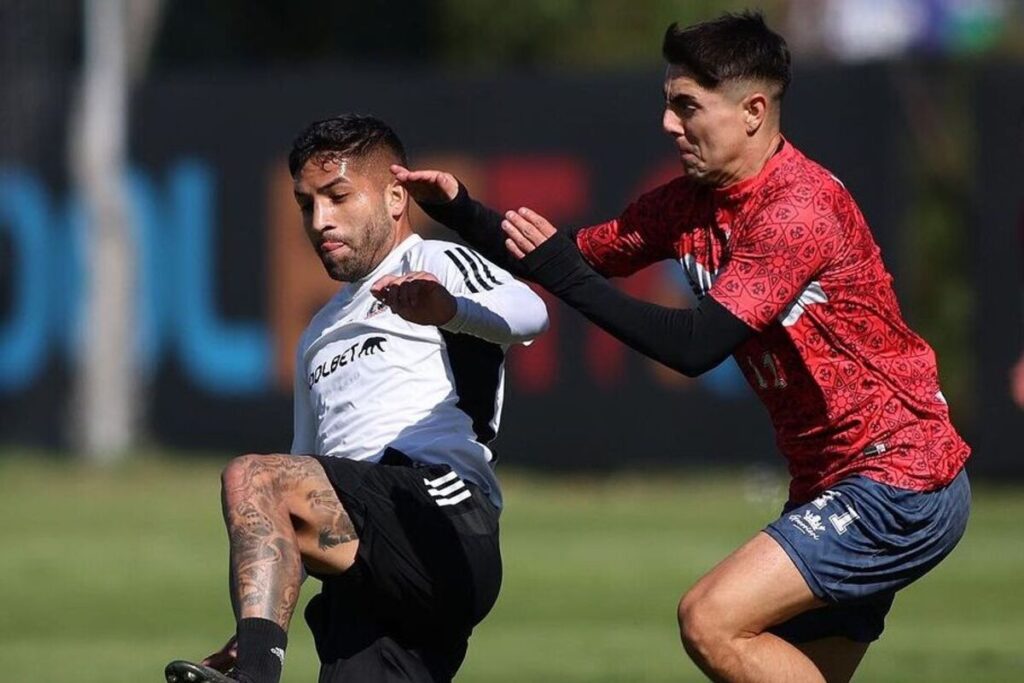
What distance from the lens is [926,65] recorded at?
18516mm

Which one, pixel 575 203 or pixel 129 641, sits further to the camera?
pixel 575 203

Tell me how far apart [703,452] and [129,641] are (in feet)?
25.2

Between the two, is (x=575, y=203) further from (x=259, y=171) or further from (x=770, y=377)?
(x=770, y=377)

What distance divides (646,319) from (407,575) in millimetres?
1077

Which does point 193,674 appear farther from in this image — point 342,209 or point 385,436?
point 342,209

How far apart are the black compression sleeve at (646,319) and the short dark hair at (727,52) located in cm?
72

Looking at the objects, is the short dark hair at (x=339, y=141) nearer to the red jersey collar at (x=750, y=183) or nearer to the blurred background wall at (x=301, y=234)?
the red jersey collar at (x=750, y=183)

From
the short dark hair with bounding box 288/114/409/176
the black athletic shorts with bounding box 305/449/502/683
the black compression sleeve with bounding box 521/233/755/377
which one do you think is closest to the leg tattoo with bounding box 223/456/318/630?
the black athletic shorts with bounding box 305/449/502/683

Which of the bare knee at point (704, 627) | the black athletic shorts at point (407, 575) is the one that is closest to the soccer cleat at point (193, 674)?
the black athletic shorts at point (407, 575)

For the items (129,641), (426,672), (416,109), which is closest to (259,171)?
(416,109)

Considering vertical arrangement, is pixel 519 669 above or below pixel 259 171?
below

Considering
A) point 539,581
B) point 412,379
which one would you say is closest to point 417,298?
point 412,379

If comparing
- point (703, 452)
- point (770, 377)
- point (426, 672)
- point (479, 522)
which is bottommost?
point (703, 452)

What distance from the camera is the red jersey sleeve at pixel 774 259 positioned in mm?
6449
